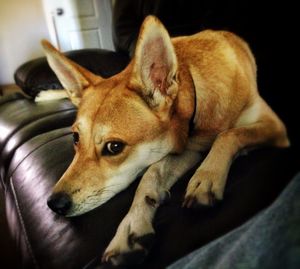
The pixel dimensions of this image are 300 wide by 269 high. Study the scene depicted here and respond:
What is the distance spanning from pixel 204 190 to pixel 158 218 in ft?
0.37

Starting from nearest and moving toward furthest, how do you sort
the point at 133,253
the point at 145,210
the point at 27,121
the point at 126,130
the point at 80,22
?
the point at 133,253 → the point at 145,210 → the point at 126,130 → the point at 27,121 → the point at 80,22

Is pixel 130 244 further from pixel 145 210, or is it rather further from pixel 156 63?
pixel 156 63

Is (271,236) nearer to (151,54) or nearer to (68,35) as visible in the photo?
(151,54)

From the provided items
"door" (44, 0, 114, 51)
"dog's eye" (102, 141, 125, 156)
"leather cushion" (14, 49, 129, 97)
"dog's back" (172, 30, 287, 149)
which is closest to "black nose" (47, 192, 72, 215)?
"dog's eye" (102, 141, 125, 156)

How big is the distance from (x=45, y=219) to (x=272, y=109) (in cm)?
69

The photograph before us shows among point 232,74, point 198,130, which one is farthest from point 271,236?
point 232,74

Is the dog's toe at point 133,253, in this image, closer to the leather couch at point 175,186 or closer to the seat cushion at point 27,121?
the leather couch at point 175,186

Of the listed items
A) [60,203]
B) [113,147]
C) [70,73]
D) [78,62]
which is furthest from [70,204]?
[78,62]

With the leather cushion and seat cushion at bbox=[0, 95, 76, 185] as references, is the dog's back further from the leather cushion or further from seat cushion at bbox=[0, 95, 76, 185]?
the leather cushion

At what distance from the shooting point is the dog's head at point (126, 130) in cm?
87

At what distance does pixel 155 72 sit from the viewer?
Answer: 3.21ft

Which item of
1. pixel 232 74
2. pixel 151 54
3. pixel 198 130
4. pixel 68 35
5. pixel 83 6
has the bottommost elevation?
pixel 68 35

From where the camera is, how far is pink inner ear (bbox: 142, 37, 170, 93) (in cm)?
90

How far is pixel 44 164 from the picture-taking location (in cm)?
113
